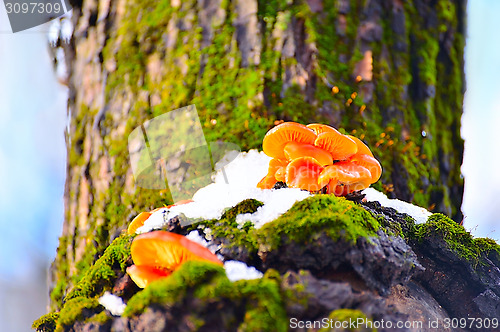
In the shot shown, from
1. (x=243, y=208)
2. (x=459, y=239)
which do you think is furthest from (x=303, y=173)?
(x=459, y=239)

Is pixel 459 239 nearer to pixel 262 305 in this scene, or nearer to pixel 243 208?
pixel 243 208

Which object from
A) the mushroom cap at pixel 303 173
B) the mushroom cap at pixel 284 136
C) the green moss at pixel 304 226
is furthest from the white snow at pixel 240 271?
the mushroom cap at pixel 284 136

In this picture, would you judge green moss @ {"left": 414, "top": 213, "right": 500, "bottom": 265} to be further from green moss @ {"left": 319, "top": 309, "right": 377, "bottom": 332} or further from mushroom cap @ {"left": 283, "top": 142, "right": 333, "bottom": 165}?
green moss @ {"left": 319, "top": 309, "right": 377, "bottom": 332}

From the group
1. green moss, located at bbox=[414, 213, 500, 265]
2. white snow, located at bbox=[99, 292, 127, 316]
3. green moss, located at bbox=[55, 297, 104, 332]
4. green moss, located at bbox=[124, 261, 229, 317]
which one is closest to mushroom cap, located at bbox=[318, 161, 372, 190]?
green moss, located at bbox=[414, 213, 500, 265]

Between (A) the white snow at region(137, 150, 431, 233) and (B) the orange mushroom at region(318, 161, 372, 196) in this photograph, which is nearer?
(A) the white snow at region(137, 150, 431, 233)

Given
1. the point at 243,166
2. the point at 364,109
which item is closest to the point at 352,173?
the point at 243,166

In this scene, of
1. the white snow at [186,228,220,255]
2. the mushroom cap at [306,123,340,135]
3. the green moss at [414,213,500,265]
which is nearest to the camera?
the white snow at [186,228,220,255]

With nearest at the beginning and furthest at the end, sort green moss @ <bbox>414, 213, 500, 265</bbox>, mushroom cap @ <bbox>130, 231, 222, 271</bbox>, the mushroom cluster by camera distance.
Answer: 1. mushroom cap @ <bbox>130, 231, 222, 271</bbox>
2. green moss @ <bbox>414, 213, 500, 265</bbox>
3. the mushroom cluster
